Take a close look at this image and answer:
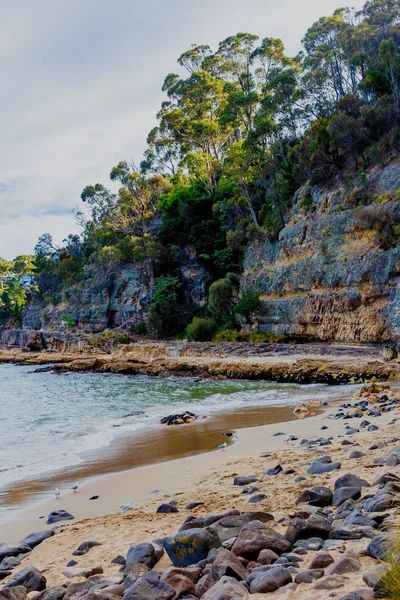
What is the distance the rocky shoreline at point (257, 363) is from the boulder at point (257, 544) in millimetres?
15986

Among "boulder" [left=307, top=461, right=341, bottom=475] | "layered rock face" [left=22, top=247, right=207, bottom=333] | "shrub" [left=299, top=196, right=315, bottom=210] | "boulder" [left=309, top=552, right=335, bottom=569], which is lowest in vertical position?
"boulder" [left=307, top=461, right=341, bottom=475]

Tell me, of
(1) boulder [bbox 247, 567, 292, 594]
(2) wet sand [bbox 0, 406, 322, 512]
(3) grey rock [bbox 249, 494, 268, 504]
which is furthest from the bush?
(1) boulder [bbox 247, 567, 292, 594]

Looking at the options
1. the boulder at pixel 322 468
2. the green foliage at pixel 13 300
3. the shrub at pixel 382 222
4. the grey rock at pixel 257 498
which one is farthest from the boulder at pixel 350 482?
the green foliage at pixel 13 300

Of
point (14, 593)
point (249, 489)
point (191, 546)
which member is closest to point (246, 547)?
point (191, 546)

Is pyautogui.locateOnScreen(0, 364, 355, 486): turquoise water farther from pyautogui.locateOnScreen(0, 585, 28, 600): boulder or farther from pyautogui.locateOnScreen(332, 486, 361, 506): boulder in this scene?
pyautogui.locateOnScreen(332, 486, 361, 506): boulder

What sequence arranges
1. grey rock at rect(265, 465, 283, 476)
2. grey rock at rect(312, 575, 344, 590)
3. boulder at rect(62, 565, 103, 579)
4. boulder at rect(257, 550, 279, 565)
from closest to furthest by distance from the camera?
grey rock at rect(312, 575, 344, 590) → boulder at rect(257, 550, 279, 565) → boulder at rect(62, 565, 103, 579) → grey rock at rect(265, 465, 283, 476)

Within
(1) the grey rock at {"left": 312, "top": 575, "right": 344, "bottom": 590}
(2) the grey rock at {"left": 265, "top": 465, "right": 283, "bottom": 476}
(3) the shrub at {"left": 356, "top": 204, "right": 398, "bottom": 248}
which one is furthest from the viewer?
(3) the shrub at {"left": 356, "top": 204, "right": 398, "bottom": 248}

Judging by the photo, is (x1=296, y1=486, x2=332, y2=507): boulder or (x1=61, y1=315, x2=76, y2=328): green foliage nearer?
(x1=296, y1=486, x2=332, y2=507): boulder

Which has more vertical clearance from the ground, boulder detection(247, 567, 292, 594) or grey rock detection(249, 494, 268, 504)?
boulder detection(247, 567, 292, 594)

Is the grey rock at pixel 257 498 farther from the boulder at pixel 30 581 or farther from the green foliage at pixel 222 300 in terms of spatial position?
the green foliage at pixel 222 300

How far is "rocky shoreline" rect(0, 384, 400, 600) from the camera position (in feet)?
9.37

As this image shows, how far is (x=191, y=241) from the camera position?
5059 cm

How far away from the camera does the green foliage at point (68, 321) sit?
5822 centimetres

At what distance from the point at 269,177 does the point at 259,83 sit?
56.0 feet
